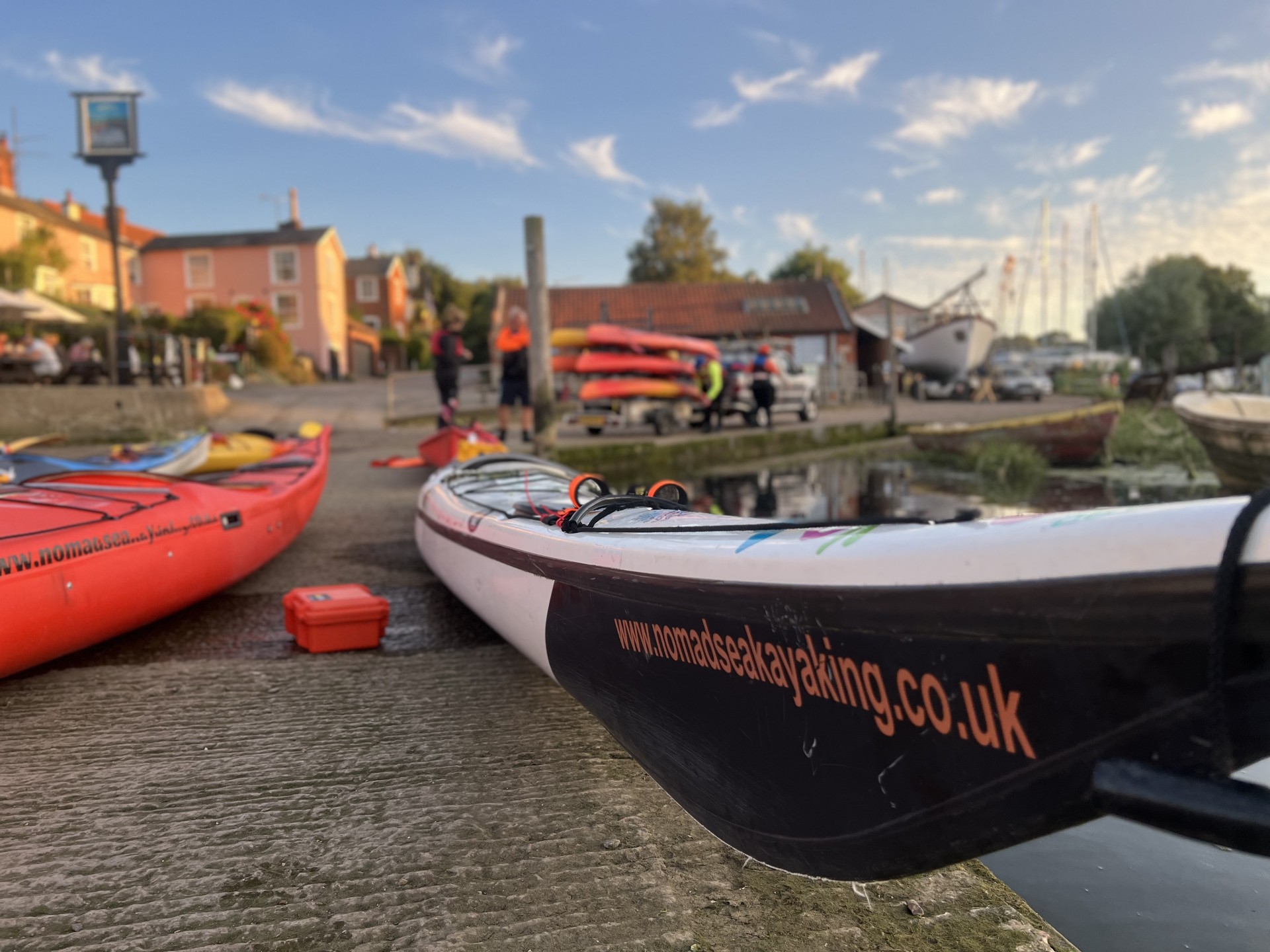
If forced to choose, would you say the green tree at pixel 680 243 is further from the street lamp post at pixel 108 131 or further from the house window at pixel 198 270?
the street lamp post at pixel 108 131

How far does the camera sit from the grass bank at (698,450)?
11727mm

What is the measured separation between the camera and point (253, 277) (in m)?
38.4

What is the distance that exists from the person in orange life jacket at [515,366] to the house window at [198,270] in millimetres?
32629

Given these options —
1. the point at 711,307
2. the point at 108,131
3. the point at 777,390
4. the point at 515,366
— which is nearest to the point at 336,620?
the point at 515,366

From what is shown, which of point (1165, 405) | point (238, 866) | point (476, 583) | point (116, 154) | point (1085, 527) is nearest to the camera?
point (1085, 527)

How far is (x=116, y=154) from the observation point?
15992mm

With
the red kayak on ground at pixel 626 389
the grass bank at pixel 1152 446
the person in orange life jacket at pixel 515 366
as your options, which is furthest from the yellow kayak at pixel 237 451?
the grass bank at pixel 1152 446

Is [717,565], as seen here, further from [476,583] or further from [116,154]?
[116,154]

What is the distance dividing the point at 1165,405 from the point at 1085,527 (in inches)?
882

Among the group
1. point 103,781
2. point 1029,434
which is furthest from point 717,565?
point 1029,434

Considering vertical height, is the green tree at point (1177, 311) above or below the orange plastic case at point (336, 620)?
above

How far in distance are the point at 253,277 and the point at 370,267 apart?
46.4 feet

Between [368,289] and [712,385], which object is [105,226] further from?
[712,385]

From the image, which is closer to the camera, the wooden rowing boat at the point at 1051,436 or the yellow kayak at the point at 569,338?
the wooden rowing boat at the point at 1051,436
